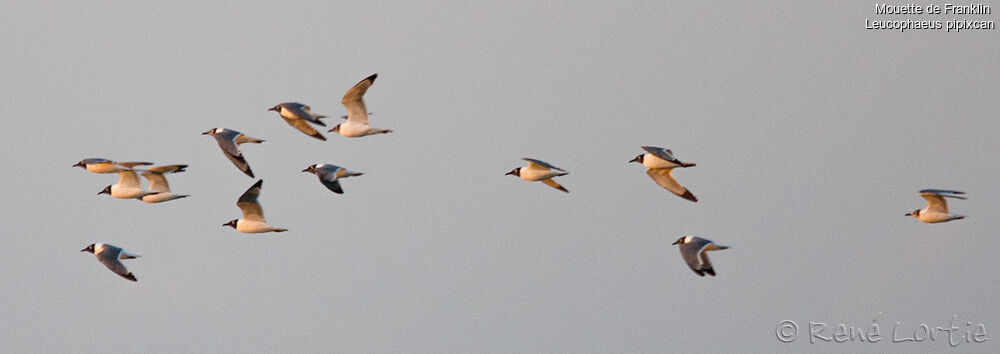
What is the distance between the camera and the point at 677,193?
4141 cm

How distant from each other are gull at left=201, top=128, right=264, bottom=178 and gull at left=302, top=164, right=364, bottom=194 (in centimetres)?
155

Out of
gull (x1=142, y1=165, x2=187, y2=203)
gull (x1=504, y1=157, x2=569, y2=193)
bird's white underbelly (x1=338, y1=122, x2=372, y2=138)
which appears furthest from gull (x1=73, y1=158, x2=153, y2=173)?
gull (x1=504, y1=157, x2=569, y2=193)

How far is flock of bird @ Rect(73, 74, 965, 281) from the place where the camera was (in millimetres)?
39000

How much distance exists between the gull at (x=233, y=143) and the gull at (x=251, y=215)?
1093mm

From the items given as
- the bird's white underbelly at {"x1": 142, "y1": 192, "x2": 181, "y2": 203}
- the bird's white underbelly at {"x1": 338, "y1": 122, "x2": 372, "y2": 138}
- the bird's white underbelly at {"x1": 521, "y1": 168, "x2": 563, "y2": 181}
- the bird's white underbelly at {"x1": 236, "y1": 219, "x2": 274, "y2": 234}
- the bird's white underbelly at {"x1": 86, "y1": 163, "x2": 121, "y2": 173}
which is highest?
the bird's white underbelly at {"x1": 521, "y1": 168, "x2": 563, "y2": 181}

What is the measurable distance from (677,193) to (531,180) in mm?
3477

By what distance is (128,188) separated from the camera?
42.7m

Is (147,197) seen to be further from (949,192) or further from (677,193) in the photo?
(949,192)

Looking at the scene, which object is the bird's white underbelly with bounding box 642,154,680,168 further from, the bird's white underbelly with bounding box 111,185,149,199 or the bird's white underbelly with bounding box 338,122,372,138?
the bird's white underbelly with bounding box 111,185,149,199

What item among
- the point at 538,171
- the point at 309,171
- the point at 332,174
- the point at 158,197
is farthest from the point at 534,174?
the point at 158,197

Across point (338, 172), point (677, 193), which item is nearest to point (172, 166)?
point (338, 172)

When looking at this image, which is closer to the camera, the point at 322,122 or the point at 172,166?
the point at 322,122

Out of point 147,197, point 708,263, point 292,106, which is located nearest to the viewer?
point 708,263

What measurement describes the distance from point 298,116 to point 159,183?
19.6 ft
